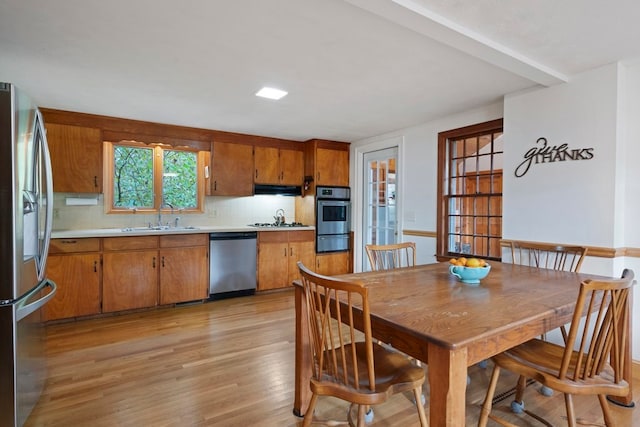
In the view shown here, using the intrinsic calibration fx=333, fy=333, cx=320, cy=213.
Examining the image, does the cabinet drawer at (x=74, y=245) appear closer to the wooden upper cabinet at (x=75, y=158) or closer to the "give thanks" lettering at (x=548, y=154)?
the wooden upper cabinet at (x=75, y=158)

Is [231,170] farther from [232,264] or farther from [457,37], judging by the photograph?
[457,37]

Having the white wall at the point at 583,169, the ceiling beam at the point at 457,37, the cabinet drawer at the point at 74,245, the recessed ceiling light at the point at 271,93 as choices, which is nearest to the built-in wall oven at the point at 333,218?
the recessed ceiling light at the point at 271,93

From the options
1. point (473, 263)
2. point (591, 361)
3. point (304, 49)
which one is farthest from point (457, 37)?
point (591, 361)

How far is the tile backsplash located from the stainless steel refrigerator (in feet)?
7.74

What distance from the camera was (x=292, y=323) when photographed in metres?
3.48

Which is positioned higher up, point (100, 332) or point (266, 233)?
point (266, 233)

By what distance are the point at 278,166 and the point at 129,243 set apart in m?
2.32

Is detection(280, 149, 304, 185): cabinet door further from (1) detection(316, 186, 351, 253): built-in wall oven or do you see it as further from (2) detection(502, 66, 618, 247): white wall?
(2) detection(502, 66, 618, 247): white wall

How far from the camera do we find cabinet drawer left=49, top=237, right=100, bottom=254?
338cm

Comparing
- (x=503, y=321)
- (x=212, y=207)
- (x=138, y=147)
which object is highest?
(x=138, y=147)

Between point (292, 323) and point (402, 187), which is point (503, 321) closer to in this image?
point (292, 323)

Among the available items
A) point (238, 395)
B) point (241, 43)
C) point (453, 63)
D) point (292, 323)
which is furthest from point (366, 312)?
point (292, 323)

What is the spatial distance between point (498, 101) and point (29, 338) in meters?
4.21

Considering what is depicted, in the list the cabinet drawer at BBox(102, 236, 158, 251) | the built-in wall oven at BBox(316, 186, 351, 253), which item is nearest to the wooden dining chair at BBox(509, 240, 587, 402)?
the built-in wall oven at BBox(316, 186, 351, 253)
